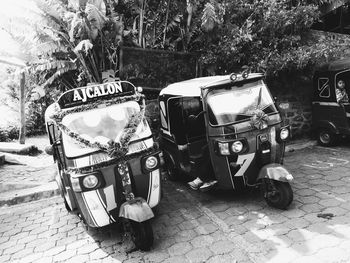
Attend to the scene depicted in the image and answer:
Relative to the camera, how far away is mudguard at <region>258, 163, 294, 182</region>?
14.9 ft

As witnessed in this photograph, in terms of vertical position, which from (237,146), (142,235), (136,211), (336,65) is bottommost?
(142,235)

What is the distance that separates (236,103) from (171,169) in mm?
2449

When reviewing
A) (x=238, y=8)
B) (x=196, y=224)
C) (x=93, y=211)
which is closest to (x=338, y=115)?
(x=238, y=8)

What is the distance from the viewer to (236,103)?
5043 millimetres

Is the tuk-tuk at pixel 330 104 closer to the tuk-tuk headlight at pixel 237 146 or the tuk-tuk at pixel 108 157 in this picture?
the tuk-tuk headlight at pixel 237 146

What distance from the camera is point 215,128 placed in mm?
4988

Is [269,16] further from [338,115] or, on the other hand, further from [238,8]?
[338,115]

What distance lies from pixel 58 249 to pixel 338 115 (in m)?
6.98

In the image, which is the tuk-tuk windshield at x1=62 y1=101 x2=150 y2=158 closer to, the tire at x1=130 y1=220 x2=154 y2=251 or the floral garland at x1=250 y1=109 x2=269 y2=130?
the tire at x1=130 y1=220 x2=154 y2=251

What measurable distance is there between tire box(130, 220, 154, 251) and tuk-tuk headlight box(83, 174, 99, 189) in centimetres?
74

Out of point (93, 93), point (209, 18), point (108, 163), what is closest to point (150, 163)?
point (108, 163)

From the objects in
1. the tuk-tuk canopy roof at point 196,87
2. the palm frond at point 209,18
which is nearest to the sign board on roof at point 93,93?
the tuk-tuk canopy roof at point 196,87

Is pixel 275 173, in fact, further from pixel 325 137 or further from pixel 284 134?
pixel 325 137

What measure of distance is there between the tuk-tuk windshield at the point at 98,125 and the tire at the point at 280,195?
2.21 metres
